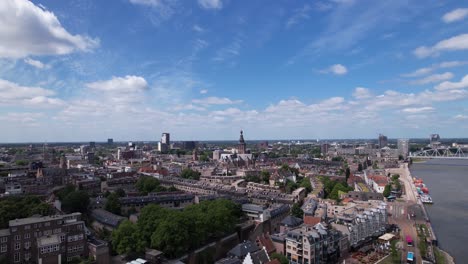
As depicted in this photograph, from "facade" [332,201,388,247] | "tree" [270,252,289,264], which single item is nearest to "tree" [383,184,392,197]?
"facade" [332,201,388,247]

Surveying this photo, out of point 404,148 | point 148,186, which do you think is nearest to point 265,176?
point 148,186

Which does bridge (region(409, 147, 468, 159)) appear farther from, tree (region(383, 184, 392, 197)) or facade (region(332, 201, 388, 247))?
facade (region(332, 201, 388, 247))

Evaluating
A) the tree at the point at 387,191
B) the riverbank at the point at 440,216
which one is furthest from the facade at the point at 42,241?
the tree at the point at 387,191

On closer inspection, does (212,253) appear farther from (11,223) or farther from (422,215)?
(422,215)

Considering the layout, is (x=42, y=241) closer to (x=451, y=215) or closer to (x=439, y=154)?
(x=451, y=215)

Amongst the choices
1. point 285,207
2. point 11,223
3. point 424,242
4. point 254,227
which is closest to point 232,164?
point 285,207
